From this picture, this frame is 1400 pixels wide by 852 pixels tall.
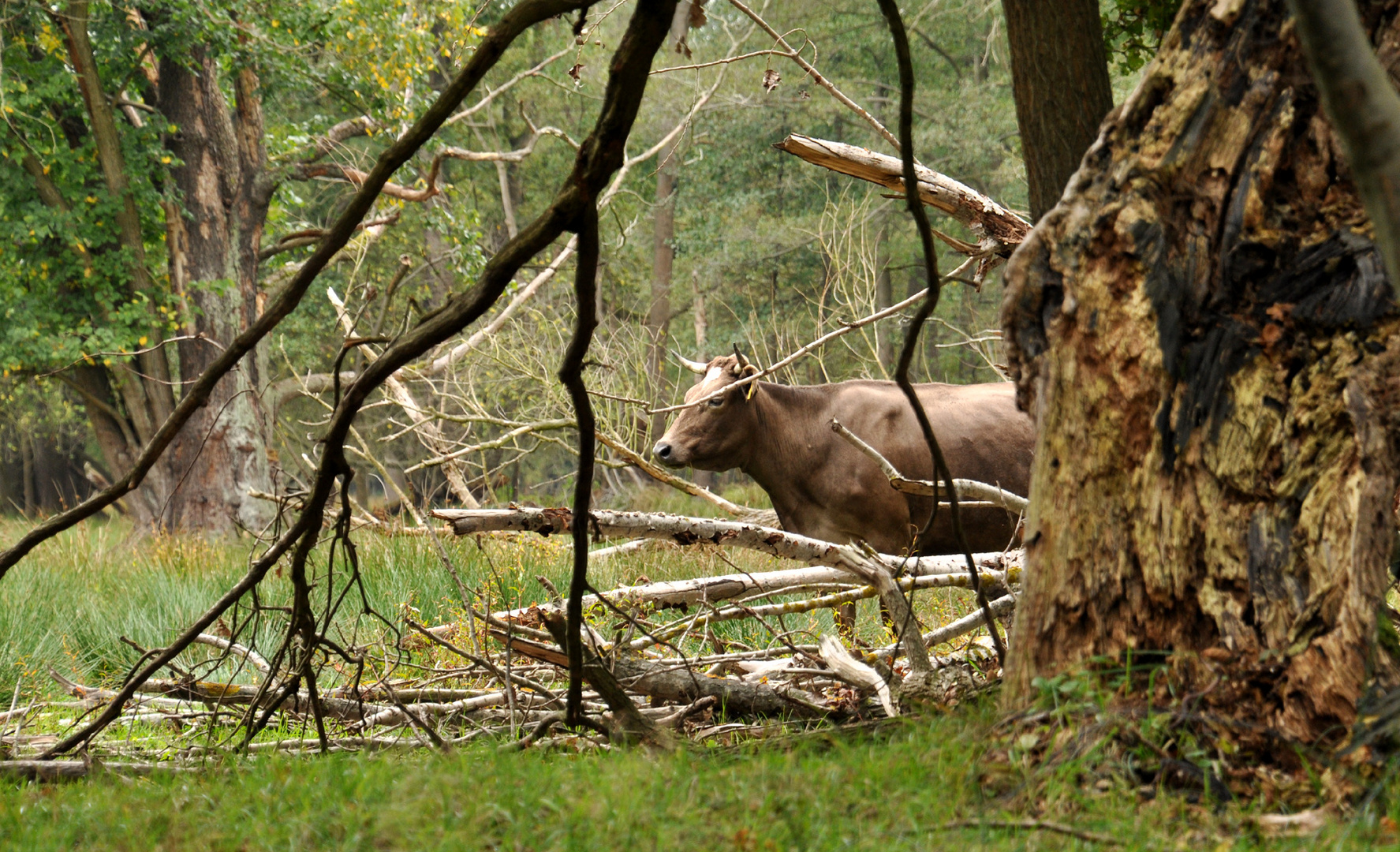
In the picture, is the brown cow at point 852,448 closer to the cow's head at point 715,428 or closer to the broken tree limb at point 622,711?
the cow's head at point 715,428

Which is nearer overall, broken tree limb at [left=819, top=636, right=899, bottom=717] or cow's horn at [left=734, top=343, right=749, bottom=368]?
broken tree limb at [left=819, top=636, right=899, bottom=717]

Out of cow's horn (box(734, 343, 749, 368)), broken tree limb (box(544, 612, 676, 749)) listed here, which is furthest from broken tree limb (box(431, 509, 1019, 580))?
cow's horn (box(734, 343, 749, 368))

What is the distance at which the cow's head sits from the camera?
8.20m

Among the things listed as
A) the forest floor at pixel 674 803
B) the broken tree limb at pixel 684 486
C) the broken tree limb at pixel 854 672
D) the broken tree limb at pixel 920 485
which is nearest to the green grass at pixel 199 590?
the broken tree limb at pixel 684 486

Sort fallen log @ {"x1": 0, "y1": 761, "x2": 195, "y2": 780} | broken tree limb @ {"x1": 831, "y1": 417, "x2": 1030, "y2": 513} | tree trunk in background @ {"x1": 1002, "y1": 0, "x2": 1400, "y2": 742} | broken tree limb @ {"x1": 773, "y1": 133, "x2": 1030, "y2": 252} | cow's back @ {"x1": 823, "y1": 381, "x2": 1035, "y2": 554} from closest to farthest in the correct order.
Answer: tree trunk in background @ {"x1": 1002, "y1": 0, "x2": 1400, "y2": 742} → fallen log @ {"x1": 0, "y1": 761, "x2": 195, "y2": 780} → broken tree limb @ {"x1": 831, "y1": 417, "x2": 1030, "y2": 513} → broken tree limb @ {"x1": 773, "y1": 133, "x2": 1030, "y2": 252} → cow's back @ {"x1": 823, "y1": 381, "x2": 1035, "y2": 554}

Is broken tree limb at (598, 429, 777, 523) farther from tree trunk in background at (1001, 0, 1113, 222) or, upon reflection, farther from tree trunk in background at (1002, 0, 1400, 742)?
tree trunk in background at (1002, 0, 1400, 742)

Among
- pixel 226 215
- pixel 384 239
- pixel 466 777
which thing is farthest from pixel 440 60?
pixel 466 777

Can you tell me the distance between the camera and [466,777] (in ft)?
7.47

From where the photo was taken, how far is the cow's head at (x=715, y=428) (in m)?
8.20

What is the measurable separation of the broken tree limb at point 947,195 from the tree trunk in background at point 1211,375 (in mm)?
2142

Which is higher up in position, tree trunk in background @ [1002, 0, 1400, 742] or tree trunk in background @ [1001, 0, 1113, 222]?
tree trunk in background @ [1001, 0, 1113, 222]

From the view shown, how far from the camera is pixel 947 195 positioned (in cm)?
459

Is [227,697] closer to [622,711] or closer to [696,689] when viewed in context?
[696,689]

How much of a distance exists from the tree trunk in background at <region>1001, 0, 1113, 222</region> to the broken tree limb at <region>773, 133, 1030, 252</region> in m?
0.73
